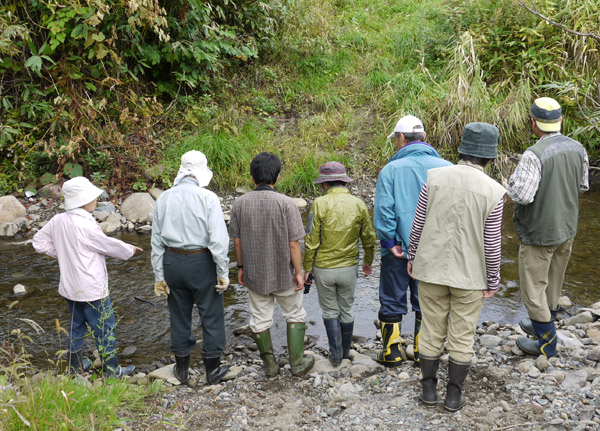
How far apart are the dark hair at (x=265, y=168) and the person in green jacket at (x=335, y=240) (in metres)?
0.38

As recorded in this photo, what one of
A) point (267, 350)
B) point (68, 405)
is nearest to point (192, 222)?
point (267, 350)

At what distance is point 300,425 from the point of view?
11.6ft

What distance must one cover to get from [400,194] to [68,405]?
8.49 feet

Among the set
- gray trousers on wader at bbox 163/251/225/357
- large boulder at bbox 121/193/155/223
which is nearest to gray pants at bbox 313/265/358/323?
gray trousers on wader at bbox 163/251/225/357

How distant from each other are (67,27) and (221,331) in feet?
20.8

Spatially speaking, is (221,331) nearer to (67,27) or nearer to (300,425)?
(300,425)

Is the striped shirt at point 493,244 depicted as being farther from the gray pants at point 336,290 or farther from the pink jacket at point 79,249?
the pink jacket at point 79,249

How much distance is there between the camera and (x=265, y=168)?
407 cm

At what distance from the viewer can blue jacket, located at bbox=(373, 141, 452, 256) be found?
415 cm

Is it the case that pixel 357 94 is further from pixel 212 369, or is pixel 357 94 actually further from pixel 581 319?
pixel 212 369

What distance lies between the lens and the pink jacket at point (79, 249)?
412 cm

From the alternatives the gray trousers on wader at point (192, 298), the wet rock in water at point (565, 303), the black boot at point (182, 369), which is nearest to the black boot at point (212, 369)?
the gray trousers on wader at point (192, 298)

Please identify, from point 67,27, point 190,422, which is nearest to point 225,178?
point 67,27

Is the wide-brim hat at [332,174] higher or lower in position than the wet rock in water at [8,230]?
higher
